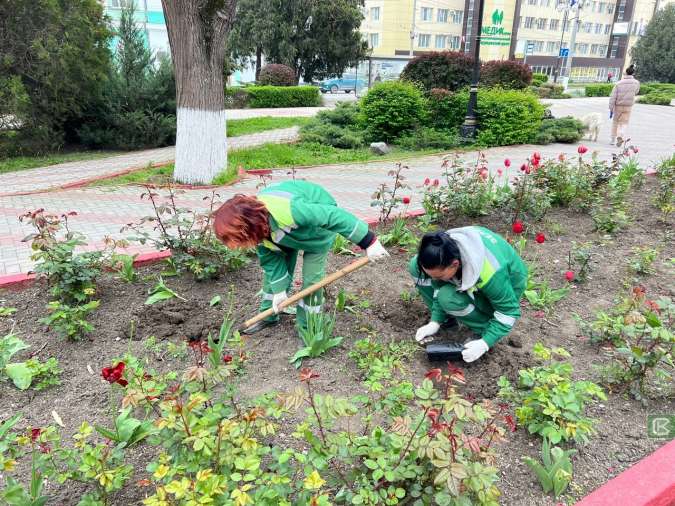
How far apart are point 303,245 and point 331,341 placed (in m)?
0.59

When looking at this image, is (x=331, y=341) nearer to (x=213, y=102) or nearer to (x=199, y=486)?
(x=199, y=486)

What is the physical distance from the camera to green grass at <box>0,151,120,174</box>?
32.0 feet

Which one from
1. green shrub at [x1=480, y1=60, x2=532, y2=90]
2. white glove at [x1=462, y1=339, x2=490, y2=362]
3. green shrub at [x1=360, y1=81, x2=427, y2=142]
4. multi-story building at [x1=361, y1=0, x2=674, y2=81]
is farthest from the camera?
multi-story building at [x1=361, y1=0, x2=674, y2=81]

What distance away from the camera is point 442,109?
12320 millimetres

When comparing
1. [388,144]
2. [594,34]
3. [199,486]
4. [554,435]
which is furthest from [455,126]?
[594,34]

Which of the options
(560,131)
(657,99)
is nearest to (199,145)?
(560,131)

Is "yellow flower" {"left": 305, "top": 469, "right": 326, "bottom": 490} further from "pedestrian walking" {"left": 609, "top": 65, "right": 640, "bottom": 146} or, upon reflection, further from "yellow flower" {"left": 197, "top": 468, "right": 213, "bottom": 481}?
"pedestrian walking" {"left": 609, "top": 65, "right": 640, "bottom": 146}

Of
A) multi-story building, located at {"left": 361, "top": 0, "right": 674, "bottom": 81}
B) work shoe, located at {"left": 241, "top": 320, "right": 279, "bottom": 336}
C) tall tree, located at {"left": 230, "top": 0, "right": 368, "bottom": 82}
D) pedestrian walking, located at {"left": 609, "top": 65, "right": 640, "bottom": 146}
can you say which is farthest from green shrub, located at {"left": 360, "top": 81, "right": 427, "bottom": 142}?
multi-story building, located at {"left": 361, "top": 0, "right": 674, "bottom": 81}

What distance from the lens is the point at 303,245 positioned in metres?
2.92

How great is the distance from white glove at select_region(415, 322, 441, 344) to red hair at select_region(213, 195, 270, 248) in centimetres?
118

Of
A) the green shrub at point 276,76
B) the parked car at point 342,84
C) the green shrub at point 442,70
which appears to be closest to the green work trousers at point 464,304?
the green shrub at point 442,70

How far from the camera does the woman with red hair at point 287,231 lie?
253 centimetres

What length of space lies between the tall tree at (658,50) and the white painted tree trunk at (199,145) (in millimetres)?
46743

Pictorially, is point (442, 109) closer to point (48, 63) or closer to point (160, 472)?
point (48, 63)
